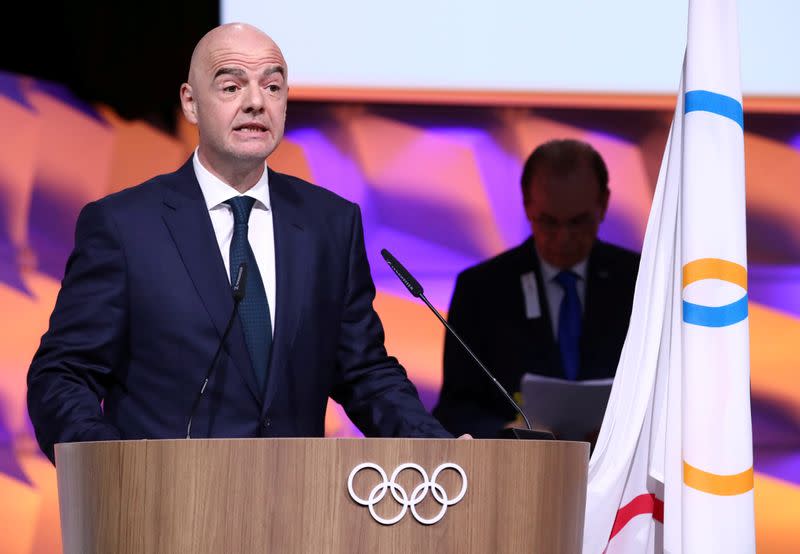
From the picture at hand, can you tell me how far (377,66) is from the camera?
13.7ft

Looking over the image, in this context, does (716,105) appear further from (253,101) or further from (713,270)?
(253,101)

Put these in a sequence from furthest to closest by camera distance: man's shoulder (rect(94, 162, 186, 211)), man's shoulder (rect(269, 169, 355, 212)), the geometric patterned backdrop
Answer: the geometric patterned backdrop
man's shoulder (rect(269, 169, 355, 212))
man's shoulder (rect(94, 162, 186, 211))

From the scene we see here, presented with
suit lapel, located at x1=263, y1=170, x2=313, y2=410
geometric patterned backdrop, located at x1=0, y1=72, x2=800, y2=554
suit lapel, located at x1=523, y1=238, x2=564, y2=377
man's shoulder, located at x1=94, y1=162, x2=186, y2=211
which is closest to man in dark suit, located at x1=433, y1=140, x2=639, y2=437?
suit lapel, located at x1=523, y1=238, x2=564, y2=377

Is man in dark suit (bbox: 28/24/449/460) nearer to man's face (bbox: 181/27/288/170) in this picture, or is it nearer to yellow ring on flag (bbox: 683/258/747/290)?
man's face (bbox: 181/27/288/170)

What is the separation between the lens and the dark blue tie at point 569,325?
4031 mm

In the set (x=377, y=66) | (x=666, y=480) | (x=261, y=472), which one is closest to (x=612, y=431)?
(x=666, y=480)

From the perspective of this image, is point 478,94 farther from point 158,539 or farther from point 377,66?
point 158,539

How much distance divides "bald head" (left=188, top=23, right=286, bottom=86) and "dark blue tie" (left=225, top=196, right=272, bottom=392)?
327mm

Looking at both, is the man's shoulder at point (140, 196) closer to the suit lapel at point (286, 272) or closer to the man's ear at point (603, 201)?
Result: the suit lapel at point (286, 272)

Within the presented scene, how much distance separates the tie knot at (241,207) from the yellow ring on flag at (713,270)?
32.7 inches

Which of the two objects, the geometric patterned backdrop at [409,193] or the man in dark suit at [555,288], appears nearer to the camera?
the man in dark suit at [555,288]

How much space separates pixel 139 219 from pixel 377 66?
2.04m

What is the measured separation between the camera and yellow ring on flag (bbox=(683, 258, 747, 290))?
202 centimetres

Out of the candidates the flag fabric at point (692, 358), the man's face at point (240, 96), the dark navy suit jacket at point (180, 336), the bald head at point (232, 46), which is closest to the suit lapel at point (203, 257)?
the dark navy suit jacket at point (180, 336)
